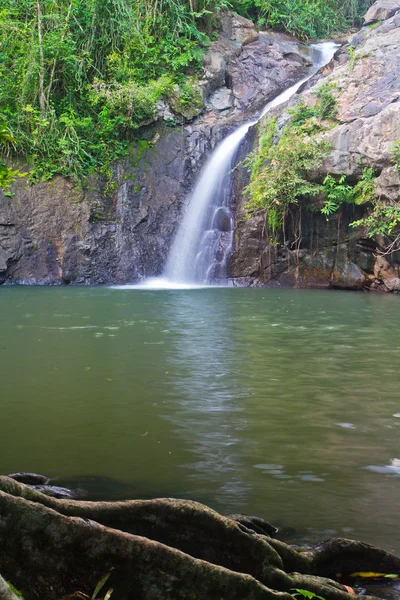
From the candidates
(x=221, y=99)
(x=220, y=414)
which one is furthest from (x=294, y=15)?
(x=220, y=414)

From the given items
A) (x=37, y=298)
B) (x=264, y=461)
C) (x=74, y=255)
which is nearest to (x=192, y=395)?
(x=264, y=461)

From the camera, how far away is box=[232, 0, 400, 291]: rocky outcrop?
1744 cm

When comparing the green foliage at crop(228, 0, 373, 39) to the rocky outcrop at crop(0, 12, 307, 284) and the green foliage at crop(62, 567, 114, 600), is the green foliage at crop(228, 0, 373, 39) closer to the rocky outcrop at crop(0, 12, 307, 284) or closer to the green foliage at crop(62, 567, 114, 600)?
the rocky outcrop at crop(0, 12, 307, 284)

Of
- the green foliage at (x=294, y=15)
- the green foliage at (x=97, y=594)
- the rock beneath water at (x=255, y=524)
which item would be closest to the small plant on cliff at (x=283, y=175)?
the green foliage at (x=294, y=15)

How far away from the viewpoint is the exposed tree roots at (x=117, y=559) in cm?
203

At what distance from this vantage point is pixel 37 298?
15344 mm

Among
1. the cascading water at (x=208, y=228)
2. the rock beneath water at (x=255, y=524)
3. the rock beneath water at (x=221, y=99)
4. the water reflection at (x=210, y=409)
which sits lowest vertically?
the water reflection at (x=210, y=409)

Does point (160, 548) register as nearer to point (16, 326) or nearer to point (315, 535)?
point (315, 535)

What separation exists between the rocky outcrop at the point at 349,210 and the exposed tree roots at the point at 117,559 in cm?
1565

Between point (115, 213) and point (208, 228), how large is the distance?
3.17 metres

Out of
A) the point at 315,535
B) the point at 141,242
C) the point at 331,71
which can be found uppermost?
the point at 331,71

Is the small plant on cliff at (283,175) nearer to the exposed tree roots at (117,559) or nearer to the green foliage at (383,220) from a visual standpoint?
the green foliage at (383,220)

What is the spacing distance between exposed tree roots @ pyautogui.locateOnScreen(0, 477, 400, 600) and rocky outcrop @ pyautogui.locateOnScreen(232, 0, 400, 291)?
1565 centimetres

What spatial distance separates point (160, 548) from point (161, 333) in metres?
7.51
